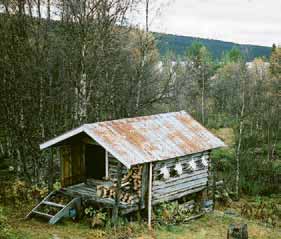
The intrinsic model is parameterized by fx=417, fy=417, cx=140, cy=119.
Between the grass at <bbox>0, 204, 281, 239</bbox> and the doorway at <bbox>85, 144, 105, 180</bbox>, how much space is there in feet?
9.23

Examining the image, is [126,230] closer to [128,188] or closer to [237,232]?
[128,188]

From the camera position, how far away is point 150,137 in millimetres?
15047

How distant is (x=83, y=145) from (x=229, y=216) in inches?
270

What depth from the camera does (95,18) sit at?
63.0ft

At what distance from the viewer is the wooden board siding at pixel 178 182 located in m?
14.7

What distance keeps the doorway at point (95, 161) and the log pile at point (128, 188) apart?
2166 mm

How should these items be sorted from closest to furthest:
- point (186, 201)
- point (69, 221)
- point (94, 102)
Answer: point (69, 221) → point (186, 201) → point (94, 102)

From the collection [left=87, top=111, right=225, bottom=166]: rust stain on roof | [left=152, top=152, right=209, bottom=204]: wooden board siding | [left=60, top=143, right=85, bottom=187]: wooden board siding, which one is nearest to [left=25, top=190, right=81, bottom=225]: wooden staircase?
[left=60, top=143, right=85, bottom=187]: wooden board siding

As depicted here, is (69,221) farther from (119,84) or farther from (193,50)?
(193,50)

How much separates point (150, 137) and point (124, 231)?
3586 mm

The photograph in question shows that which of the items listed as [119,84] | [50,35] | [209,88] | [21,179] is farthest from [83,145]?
[209,88]

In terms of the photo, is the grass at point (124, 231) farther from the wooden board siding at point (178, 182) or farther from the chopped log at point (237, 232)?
the chopped log at point (237, 232)

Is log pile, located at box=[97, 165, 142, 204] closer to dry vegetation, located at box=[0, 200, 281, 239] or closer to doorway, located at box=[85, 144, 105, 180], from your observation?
dry vegetation, located at box=[0, 200, 281, 239]

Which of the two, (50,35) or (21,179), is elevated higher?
(50,35)
